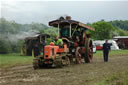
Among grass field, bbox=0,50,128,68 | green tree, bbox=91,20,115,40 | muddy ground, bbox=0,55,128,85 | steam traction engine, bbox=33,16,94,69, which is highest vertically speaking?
green tree, bbox=91,20,115,40

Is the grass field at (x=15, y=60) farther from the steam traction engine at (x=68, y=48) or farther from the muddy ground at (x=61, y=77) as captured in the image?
the muddy ground at (x=61, y=77)

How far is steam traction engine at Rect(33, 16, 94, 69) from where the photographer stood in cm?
1106

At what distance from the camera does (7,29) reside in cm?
2867

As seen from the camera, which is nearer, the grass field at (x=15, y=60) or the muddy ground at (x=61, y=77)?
the muddy ground at (x=61, y=77)

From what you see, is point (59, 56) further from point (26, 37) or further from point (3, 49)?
point (3, 49)

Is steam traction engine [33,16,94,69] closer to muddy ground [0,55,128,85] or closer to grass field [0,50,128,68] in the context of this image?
muddy ground [0,55,128,85]

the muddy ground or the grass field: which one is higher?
the muddy ground

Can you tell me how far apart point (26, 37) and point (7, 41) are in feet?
9.68

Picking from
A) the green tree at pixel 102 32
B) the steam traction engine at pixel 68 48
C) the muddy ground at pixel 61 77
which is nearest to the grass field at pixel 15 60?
the steam traction engine at pixel 68 48

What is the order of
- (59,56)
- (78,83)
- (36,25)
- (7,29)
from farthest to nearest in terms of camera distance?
(36,25) → (7,29) → (59,56) → (78,83)

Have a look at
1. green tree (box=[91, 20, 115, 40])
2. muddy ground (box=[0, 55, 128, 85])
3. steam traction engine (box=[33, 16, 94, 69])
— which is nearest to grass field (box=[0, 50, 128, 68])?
steam traction engine (box=[33, 16, 94, 69])

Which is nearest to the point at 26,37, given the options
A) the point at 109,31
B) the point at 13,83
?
the point at 13,83

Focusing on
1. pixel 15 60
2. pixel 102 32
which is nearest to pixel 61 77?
pixel 15 60

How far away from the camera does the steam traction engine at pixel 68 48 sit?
1106 cm
